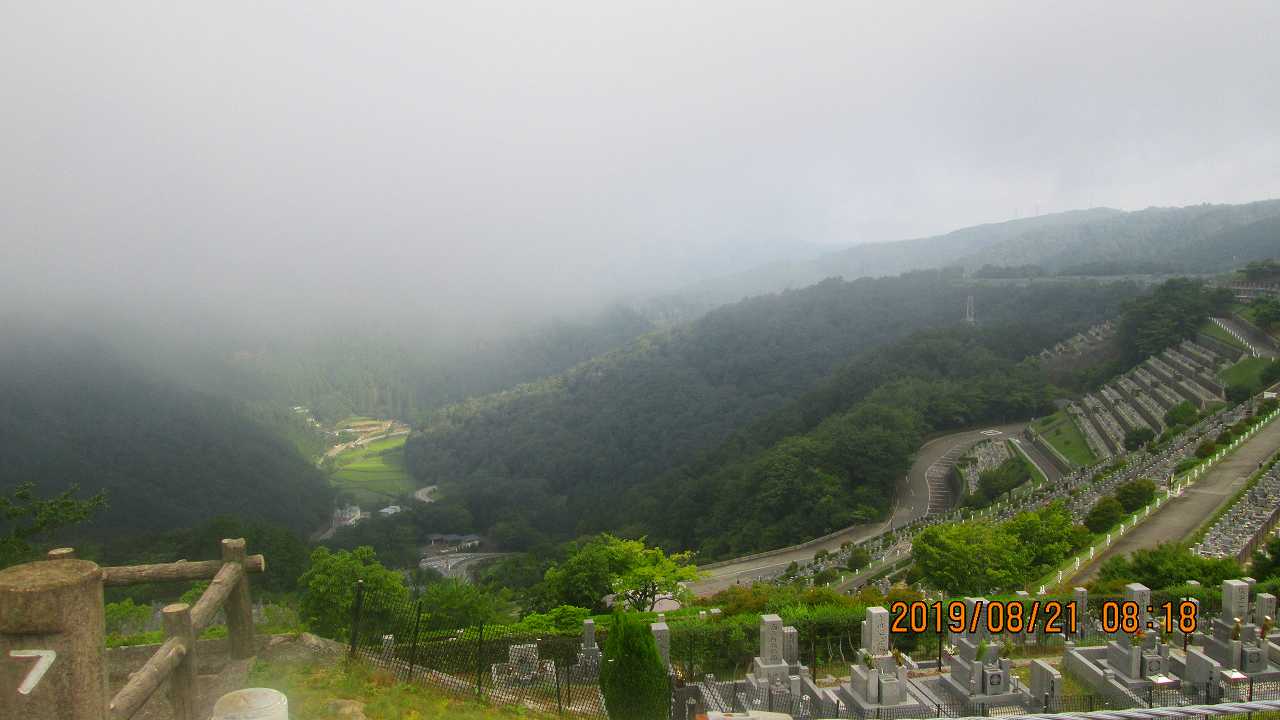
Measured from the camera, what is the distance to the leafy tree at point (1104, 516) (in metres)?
22.8

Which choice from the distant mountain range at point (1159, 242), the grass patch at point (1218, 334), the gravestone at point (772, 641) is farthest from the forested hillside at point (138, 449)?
the distant mountain range at point (1159, 242)

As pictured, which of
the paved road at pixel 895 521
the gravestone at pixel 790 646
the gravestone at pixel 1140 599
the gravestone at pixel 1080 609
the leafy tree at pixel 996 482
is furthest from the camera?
the leafy tree at pixel 996 482

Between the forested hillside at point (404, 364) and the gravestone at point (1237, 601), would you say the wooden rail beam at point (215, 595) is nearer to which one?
the gravestone at point (1237, 601)

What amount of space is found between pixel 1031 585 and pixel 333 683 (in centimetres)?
1645

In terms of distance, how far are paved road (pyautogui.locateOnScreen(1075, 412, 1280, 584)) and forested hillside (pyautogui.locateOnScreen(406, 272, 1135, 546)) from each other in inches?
897

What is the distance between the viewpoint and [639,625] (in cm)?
855

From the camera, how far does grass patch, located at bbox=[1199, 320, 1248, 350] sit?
4144cm

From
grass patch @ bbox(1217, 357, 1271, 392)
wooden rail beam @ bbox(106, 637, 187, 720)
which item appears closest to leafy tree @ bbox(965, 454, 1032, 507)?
grass patch @ bbox(1217, 357, 1271, 392)

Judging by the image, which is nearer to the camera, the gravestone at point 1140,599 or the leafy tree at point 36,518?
the gravestone at point 1140,599

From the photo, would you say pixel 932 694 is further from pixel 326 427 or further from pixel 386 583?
pixel 326 427

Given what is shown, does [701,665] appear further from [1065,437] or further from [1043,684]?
[1065,437]

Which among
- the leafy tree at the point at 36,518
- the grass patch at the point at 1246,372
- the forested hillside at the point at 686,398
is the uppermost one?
the leafy tree at the point at 36,518

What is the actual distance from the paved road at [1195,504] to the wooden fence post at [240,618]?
59.2 ft

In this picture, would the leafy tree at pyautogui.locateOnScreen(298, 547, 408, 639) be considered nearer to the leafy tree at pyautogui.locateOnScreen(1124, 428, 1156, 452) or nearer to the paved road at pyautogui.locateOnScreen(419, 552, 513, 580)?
the leafy tree at pyautogui.locateOnScreen(1124, 428, 1156, 452)
